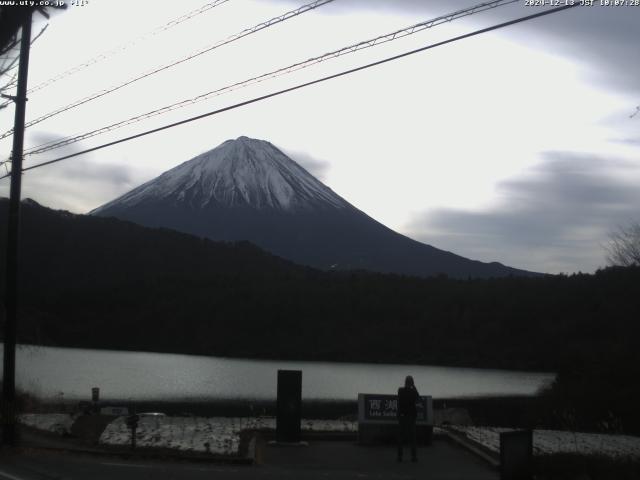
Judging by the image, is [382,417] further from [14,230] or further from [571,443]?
[14,230]

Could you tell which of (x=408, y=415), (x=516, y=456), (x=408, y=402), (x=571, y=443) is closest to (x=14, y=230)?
(x=408, y=402)

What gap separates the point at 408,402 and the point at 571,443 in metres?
4.52

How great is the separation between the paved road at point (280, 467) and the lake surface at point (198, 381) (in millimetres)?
23260

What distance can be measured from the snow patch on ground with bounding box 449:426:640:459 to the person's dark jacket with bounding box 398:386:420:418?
2.05 metres

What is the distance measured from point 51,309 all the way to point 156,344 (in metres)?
15.8

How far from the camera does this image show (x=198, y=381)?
56906mm

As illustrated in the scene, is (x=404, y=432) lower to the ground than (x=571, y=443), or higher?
higher

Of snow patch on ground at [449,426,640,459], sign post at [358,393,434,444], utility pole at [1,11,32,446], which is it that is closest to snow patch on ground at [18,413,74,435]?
→ utility pole at [1,11,32,446]

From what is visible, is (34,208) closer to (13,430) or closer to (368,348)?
(368,348)

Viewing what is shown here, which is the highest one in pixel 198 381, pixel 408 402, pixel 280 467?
pixel 408 402

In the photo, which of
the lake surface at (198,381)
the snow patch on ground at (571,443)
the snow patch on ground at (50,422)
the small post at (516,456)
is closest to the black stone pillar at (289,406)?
the snow patch on ground at (571,443)

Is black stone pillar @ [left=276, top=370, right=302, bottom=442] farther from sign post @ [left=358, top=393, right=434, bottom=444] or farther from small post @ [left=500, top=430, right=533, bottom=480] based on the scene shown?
small post @ [left=500, top=430, right=533, bottom=480]

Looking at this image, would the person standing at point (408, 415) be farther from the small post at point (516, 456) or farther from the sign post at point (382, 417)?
the small post at point (516, 456)

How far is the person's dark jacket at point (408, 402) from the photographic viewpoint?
16016 millimetres
